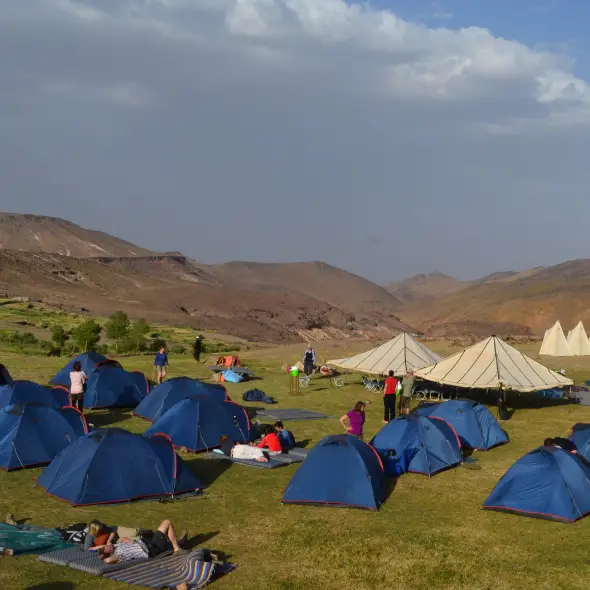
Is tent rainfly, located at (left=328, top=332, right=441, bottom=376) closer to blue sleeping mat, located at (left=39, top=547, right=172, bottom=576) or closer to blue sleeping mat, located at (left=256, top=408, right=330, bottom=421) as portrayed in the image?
blue sleeping mat, located at (left=256, top=408, right=330, bottom=421)

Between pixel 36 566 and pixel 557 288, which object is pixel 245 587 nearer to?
pixel 36 566

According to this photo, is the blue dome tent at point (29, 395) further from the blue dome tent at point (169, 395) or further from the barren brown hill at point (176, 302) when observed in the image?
the barren brown hill at point (176, 302)

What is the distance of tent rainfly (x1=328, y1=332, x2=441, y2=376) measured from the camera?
86.1 ft

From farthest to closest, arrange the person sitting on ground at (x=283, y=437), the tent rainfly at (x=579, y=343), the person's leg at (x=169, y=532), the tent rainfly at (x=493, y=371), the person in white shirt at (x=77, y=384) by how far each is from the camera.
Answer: the tent rainfly at (x=579, y=343) → the tent rainfly at (x=493, y=371) → the person in white shirt at (x=77, y=384) → the person sitting on ground at (x=283, y=437) → the person's leg at (x=169, y=532)

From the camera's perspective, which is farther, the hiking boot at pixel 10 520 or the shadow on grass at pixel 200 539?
the hiking boot at pixel 10 520

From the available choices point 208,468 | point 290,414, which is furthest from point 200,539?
point 290,414

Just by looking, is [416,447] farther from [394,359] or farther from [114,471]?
[394,359]

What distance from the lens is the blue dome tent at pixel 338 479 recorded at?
13133 mm

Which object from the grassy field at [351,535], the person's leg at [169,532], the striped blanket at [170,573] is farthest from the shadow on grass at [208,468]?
the striped blanket at [170,573]

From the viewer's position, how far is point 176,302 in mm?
100438

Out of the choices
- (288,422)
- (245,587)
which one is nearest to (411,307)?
(288,422)

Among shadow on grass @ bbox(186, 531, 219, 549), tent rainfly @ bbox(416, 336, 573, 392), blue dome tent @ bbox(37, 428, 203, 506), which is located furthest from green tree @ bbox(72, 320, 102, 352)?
shadow on grass @ bbox(186, 531, 219, 549)

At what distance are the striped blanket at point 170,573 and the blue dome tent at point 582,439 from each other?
10.0 meters

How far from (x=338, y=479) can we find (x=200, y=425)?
17.5 feet
